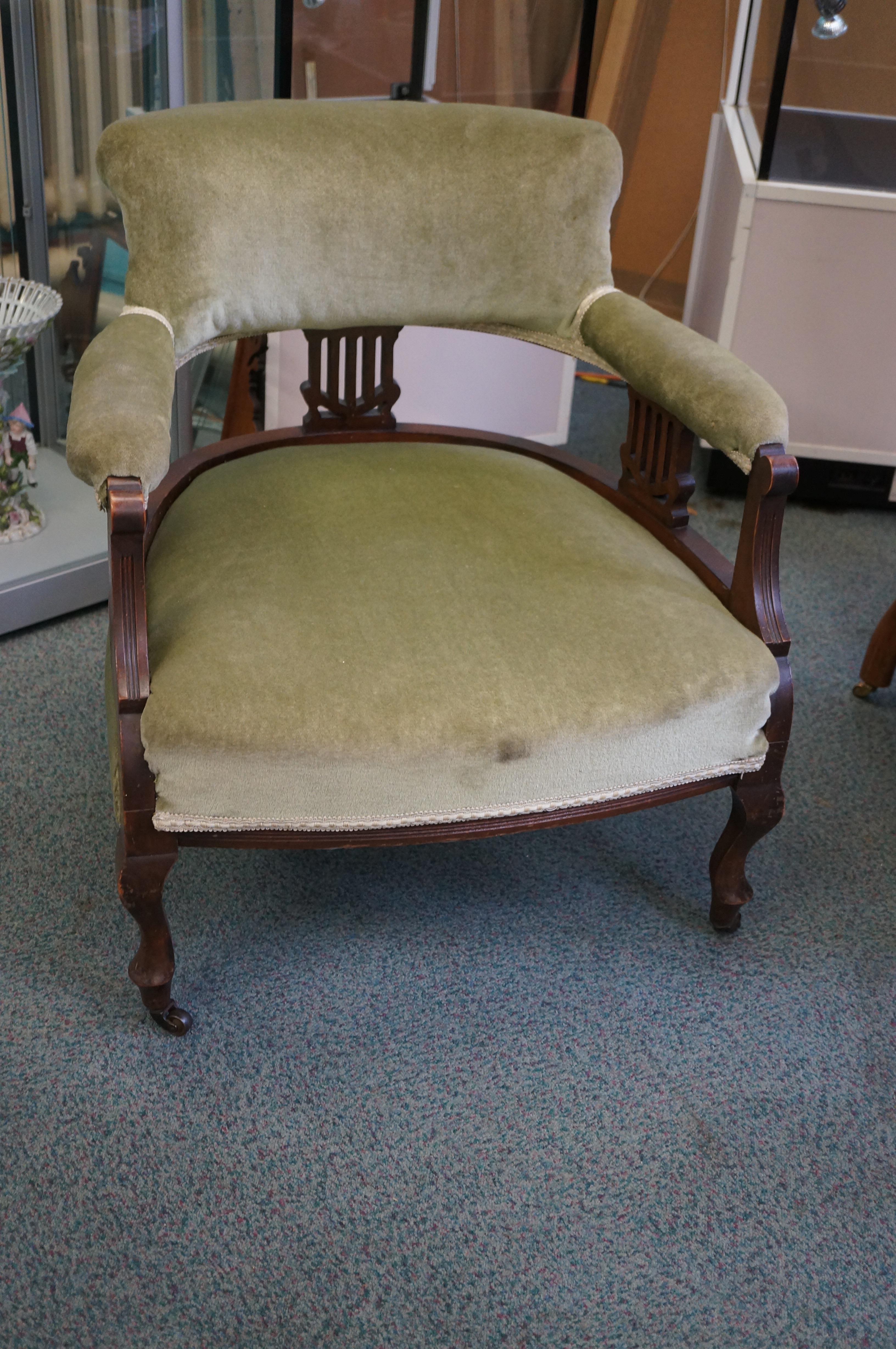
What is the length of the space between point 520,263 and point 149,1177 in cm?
115

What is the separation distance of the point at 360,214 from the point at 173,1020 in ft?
3.21

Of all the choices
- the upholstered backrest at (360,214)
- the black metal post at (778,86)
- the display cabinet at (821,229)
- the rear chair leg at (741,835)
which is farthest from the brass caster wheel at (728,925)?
the black metal post at (778,86)

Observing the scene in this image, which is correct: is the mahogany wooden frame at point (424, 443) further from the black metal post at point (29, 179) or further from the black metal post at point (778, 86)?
the black metal post at point (778, 86)

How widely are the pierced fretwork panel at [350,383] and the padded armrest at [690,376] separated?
0.27 metres

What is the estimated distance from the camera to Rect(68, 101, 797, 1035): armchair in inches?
45.3

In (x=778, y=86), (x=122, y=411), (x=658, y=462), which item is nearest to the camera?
(x=122, y=411)

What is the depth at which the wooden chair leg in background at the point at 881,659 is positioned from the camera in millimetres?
1947

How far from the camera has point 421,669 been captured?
46.5 inches

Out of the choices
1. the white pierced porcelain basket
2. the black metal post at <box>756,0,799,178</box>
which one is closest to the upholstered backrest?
the white pierced porcelain basket

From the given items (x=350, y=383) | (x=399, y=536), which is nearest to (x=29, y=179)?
(x=350, y=383)

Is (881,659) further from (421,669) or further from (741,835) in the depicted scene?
(421,669)

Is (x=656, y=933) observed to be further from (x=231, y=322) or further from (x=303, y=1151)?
(x=231, y=322)

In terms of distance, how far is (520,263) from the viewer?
5.06ft

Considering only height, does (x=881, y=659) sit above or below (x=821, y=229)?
below
